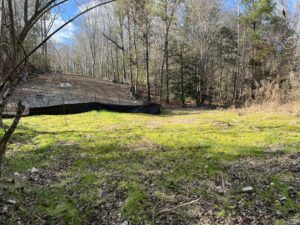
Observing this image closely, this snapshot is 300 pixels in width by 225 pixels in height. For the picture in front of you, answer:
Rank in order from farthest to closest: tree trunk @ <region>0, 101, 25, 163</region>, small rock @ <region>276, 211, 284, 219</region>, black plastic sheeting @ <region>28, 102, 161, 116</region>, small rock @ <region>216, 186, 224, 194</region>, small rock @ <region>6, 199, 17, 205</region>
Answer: black plastic sheeting @ <region>28, 102, 161, 116</region>, small rock @ <region>216, 186, 224, 194</region>, small rock @ <region>6, 199, 17, 205</region>, small rock @ <region>276, 211, 284, 219</region>, tree trunk @ <region>0, 101, 25, 163</region>

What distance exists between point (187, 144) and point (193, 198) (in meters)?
2.06

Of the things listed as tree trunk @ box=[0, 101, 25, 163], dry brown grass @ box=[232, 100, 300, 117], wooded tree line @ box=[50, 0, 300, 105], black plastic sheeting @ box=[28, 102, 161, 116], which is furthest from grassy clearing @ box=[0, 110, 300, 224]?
wooded tree line @ box=[50, 0, 300, 105]

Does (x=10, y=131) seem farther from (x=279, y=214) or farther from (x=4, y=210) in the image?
(x=279, y=214)

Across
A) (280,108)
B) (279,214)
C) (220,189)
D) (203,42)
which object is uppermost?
(203,42)

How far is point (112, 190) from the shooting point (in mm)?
3545

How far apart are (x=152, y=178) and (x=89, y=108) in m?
7.31

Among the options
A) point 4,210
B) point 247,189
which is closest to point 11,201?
point 4,210

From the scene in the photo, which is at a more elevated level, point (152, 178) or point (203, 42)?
point (203, 42)

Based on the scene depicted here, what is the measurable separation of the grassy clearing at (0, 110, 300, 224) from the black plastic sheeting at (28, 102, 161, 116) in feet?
12.6

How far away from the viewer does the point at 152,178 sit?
12.5ft

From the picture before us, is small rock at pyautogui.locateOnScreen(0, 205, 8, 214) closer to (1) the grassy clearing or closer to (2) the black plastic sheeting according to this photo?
(1) the grassy clearing

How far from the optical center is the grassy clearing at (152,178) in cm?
304

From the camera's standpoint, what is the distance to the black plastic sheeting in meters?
9.99

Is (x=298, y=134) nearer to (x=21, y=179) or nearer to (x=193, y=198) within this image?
(x=193, y=198)
